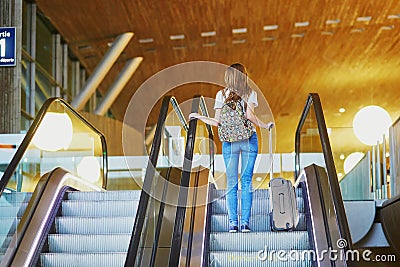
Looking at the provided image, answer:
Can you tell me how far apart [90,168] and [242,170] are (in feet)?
17.0

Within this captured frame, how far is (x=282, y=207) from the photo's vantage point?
722cm

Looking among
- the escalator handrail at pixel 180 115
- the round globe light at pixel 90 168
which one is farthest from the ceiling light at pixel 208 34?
the escalator handrail at pixel 180 115

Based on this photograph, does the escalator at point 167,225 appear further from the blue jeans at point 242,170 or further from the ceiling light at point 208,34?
the ceiling light at point 208,34

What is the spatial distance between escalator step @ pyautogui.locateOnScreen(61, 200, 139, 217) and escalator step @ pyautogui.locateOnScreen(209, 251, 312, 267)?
4.85ft

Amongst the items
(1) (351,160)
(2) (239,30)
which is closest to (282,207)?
(1) (351,160)

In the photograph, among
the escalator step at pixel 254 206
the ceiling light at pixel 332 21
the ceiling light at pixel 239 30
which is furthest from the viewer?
the ceiling light at pixel 239 30

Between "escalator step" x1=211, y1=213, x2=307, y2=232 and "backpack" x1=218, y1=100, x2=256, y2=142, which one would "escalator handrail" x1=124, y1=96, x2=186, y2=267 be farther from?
"escalator step" x1=211, y1=213, x2=307, y2=232

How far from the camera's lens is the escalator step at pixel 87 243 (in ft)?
24.2

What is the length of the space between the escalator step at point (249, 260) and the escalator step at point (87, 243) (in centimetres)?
A: 94

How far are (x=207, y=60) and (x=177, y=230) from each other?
39.4ft

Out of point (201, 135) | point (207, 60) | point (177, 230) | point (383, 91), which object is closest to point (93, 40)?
point (207, 60)

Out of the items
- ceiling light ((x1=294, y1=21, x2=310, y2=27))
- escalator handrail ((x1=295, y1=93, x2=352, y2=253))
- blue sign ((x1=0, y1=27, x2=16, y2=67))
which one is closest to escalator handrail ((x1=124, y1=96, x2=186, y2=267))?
escalator handrail ((x1=295, y1=93, x2=352, y2=253))

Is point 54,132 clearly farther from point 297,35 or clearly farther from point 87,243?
point 297,35

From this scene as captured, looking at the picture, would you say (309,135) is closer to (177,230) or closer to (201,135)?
→ (201,135)
